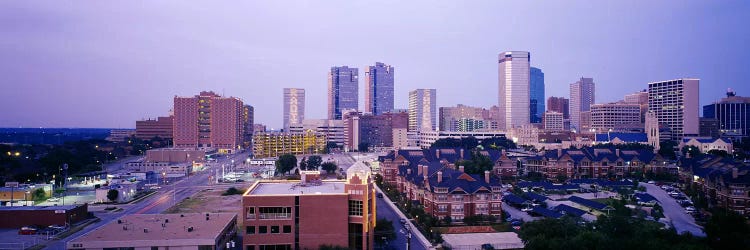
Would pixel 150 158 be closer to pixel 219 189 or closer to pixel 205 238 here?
pixel 219 189

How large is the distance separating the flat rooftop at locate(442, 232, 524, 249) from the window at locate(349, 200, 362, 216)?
5.92 m

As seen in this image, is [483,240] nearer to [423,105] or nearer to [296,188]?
[296,188]

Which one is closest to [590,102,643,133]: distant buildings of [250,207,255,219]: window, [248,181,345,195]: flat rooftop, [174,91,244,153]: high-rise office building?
[174,91,244,153]: high-rise office building

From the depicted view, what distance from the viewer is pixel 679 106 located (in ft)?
378

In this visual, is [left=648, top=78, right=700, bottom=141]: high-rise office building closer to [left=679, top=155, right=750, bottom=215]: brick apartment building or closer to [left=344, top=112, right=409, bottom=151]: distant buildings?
[left=344, top=112, right=409, bottom=151]: distant buildings

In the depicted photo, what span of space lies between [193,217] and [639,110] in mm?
129808

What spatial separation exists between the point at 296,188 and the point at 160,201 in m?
21.8

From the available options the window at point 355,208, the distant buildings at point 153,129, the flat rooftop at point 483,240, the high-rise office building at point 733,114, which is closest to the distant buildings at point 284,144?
the distant buildings at point 153,129

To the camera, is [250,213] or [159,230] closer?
[250,213]

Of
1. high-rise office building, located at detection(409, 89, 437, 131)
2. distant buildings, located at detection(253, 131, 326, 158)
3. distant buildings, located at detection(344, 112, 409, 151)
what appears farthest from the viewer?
high-rise office building, located at detection(409, 89, 437, 131)

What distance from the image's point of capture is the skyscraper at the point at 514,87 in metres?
143

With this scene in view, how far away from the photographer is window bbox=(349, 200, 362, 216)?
25.2 meters

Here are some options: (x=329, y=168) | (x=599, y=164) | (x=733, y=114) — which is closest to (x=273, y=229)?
(x=329, y=168)

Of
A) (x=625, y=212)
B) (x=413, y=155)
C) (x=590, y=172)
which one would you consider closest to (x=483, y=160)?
(x=413, y=155)
